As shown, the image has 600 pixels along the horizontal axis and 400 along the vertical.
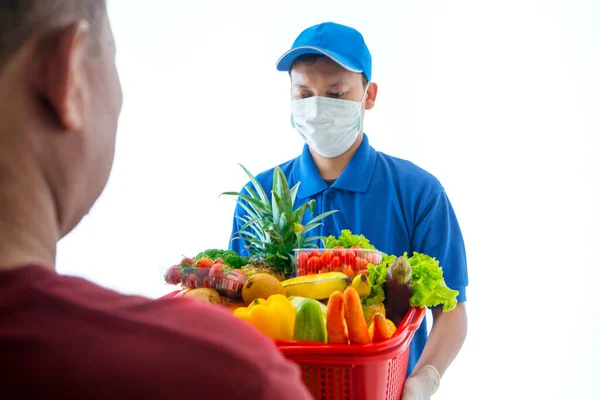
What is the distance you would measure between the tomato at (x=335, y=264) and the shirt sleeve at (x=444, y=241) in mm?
707

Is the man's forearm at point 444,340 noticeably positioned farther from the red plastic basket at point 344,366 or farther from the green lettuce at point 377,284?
the red plastic basket at point 344,366

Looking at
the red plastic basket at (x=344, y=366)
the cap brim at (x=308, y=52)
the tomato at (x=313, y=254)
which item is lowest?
the red plastic basket at (x=344, y=366)

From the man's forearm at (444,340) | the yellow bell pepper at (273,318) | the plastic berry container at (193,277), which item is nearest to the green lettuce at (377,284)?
the yellow bell pepper at (273,318)

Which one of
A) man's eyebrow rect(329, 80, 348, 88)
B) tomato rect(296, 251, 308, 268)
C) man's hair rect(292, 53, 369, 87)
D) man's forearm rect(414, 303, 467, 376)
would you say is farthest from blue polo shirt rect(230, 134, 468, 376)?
tomato rect(296, 251, 308, 268)

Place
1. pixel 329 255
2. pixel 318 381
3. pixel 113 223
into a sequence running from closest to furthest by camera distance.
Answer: pixel 318 381 → pixel 329 255 → pixel 113 223

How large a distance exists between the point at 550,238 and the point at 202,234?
2118 mm

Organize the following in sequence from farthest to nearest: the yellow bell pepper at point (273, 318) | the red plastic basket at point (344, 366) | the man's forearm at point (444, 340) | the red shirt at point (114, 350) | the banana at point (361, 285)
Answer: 1. the man's forearm at point (444, 340)
2. the banana at point (361, 285)
3. the yellow bell pepper at point (273, 318)
4. the red plastic basket at point (344, 366)
5. the red shirt at point (114, 350)

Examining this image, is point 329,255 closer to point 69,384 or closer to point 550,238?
point 69,384

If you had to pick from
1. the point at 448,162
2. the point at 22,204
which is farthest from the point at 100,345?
the point at 448,162

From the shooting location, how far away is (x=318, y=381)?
108 centimetres

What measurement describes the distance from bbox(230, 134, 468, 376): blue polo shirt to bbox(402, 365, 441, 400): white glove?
1.43 ft

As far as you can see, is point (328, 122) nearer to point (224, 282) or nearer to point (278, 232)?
point (278, 232)

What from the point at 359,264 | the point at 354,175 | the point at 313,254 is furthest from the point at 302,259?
the point at 354,175

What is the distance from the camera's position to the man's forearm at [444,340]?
1854mm
